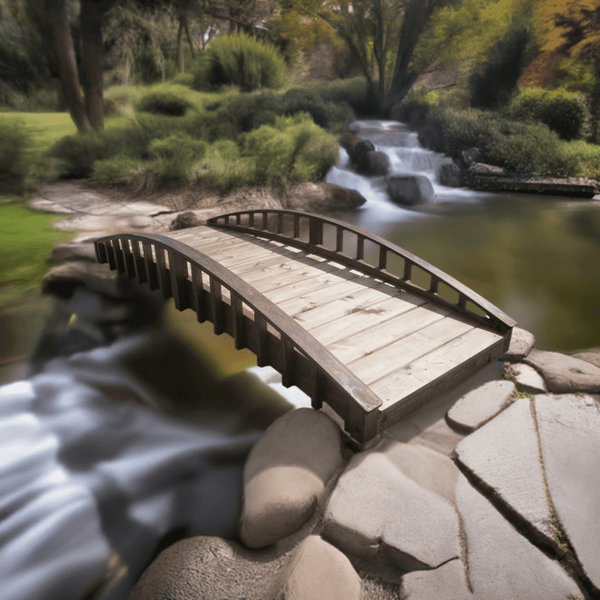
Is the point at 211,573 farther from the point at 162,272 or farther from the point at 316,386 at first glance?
the point at 162,272

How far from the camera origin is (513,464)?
2.56 metres

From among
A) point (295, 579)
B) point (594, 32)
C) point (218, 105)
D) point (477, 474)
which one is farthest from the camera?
point (594, 32)

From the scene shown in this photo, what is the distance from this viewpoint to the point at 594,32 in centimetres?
1780

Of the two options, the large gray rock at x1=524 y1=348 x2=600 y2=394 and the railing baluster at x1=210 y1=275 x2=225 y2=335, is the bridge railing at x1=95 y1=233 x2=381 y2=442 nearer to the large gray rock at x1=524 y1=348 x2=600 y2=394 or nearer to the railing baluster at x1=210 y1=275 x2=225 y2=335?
the railing baluster at x1=210 y1=275 x2=225 y2=335

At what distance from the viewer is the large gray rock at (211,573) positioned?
7.23 feet

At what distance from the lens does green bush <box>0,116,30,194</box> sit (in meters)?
8.95

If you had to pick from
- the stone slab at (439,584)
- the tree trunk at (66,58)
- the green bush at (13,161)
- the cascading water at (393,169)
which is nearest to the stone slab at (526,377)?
the stone slab at (439,584)

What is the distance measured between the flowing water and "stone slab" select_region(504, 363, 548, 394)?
5.11ft

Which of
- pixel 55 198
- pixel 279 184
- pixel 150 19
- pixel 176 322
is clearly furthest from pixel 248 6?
pixel 176 322

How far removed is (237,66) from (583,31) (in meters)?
15.9

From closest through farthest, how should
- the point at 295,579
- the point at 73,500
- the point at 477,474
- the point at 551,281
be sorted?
the point at 295,579, the point at 477,474, the point at 73,500, the point at 551,281

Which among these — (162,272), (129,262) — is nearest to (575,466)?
(162,272)

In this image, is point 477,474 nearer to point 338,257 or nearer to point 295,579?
point 295,579

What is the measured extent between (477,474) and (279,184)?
8.70 m
